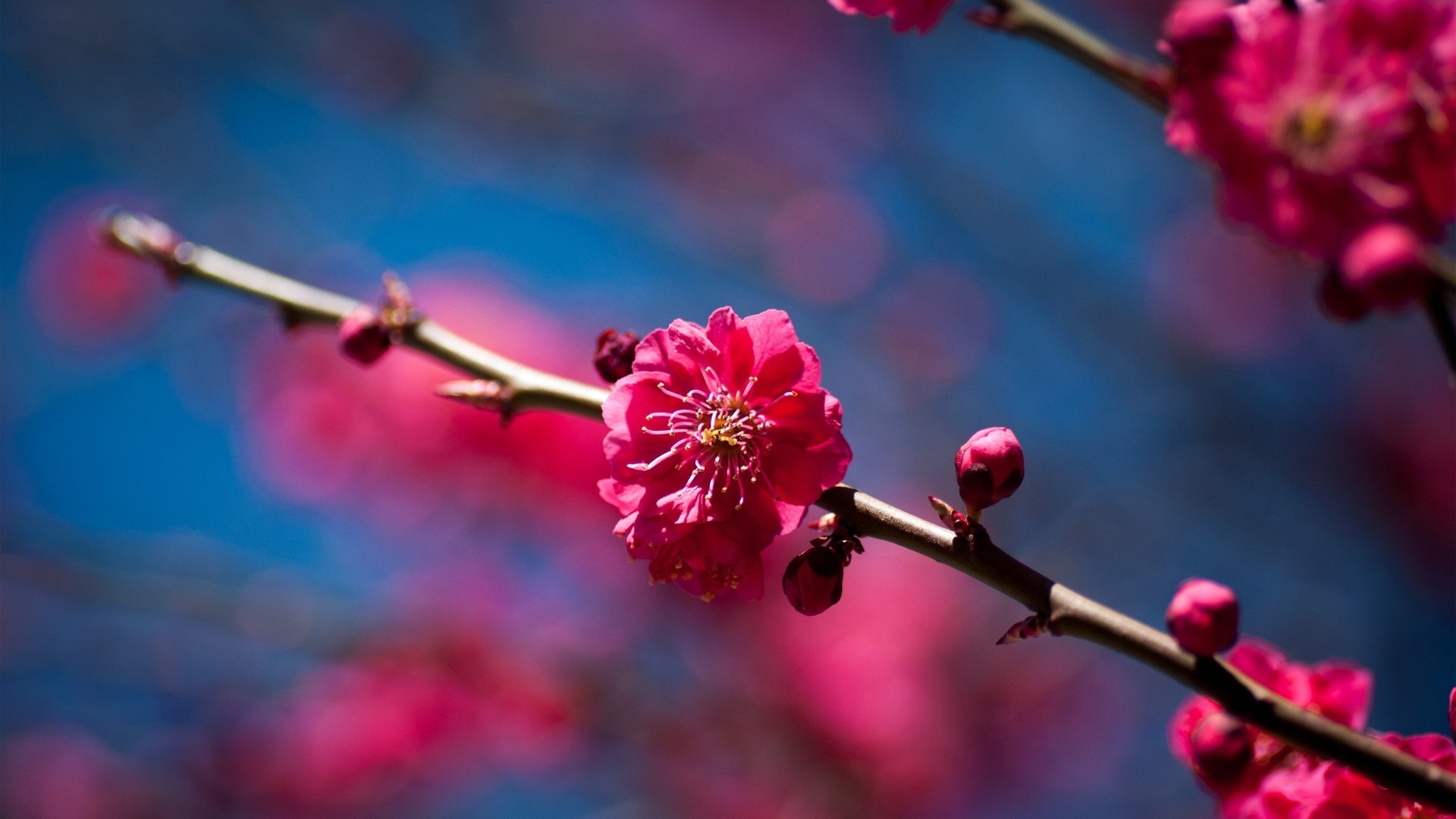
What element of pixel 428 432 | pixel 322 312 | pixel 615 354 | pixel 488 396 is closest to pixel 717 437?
pixel 615 354

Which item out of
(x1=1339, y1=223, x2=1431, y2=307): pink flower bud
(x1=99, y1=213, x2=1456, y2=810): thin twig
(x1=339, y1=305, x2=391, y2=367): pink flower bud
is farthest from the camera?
(x1=339, y1=305, x2=391, y2=367): pink flower bud

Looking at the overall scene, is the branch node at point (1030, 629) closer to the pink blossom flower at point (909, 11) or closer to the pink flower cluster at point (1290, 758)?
the pink flower cluster at point (1290, 758)

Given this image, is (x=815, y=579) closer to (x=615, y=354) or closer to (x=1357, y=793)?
(x=615, y=354)


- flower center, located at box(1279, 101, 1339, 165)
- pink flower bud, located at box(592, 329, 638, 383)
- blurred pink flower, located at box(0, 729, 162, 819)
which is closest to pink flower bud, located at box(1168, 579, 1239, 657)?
flower center, located at box(1279, 101, 1339, 165)

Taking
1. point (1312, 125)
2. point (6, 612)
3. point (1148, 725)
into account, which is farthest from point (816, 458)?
point (1148, 725)

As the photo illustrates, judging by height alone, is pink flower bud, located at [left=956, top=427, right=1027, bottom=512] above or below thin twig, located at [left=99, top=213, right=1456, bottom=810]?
above

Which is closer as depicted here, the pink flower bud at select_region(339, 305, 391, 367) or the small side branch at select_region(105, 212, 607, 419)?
the small side branch at select_region(105, 212, 607, 419)

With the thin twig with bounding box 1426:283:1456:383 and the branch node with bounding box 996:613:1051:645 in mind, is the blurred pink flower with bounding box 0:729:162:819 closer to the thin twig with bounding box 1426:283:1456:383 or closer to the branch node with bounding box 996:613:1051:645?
the branch node with bounding box 996:613:1051:645
